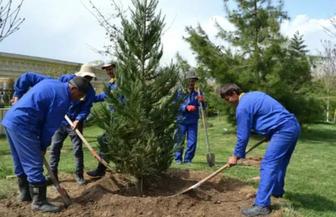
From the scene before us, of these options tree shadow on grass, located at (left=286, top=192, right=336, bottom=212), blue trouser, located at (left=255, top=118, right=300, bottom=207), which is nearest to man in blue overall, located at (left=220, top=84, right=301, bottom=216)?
blue trouser, located at (left=255, top=118, right=300, bottom=207)

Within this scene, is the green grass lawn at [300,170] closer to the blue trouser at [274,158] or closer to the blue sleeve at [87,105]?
the blue trouser at [274,158]

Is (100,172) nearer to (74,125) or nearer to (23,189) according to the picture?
(74,125)

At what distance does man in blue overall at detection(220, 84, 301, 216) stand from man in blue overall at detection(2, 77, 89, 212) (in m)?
2.04

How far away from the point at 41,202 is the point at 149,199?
54.3 inches

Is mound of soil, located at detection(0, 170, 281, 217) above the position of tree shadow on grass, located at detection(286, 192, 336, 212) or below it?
above

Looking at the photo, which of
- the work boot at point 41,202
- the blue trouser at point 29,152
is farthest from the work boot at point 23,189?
the blue trouser at point 29,152

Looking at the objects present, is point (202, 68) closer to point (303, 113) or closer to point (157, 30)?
point (303, 113)

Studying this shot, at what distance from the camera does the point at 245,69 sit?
58.3 feet

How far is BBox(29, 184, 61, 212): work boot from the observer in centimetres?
578

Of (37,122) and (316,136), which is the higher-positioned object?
(37,122)

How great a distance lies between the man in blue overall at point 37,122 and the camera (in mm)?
5602

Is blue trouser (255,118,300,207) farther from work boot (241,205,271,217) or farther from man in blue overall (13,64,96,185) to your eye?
man in blue overall (13,64,96,185)

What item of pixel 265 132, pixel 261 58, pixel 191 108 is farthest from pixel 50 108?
pixel 261 58

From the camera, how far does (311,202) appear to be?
695cm
